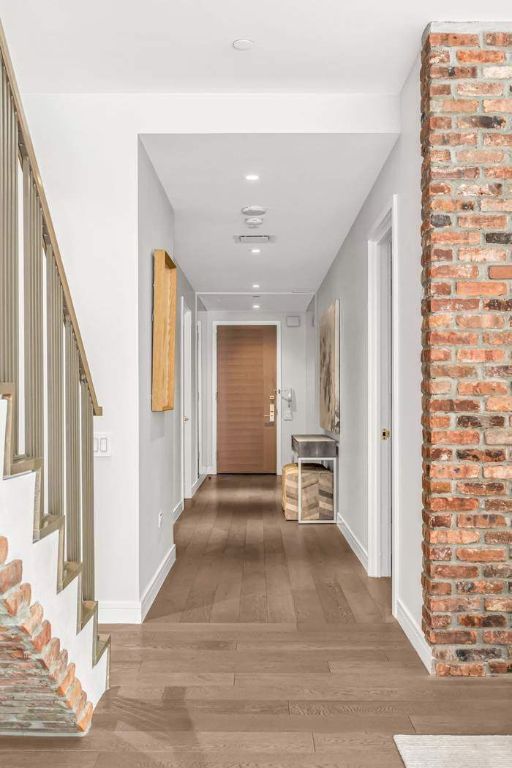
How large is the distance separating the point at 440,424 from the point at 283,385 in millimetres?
7162

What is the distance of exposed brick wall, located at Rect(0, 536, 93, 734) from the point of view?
1694 millimetres

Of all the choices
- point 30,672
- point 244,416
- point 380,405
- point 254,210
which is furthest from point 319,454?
point 30,672

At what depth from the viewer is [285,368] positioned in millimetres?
9914

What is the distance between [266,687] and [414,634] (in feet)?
2.54

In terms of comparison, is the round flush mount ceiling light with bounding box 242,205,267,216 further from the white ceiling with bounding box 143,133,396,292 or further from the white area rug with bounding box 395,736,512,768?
the white area rug with bounding box 395,736,512,768

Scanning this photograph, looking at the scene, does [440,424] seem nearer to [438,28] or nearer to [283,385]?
[438,28]

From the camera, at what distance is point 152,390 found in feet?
12.2

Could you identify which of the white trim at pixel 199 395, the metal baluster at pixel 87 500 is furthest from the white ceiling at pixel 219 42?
the white trim at pixel 199 395

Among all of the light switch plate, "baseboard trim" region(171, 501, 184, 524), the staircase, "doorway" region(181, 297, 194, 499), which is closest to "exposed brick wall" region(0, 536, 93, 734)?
the staircase

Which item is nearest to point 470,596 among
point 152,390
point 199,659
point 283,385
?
point 199,659

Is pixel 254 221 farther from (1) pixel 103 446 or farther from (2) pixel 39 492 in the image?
(2) pixel 39 492

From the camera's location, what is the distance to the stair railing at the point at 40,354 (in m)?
1.72

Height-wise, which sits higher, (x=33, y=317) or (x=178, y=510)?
(x=33, y=317)

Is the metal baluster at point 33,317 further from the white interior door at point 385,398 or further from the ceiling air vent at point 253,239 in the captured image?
the ceiling air vent at point 253,239
